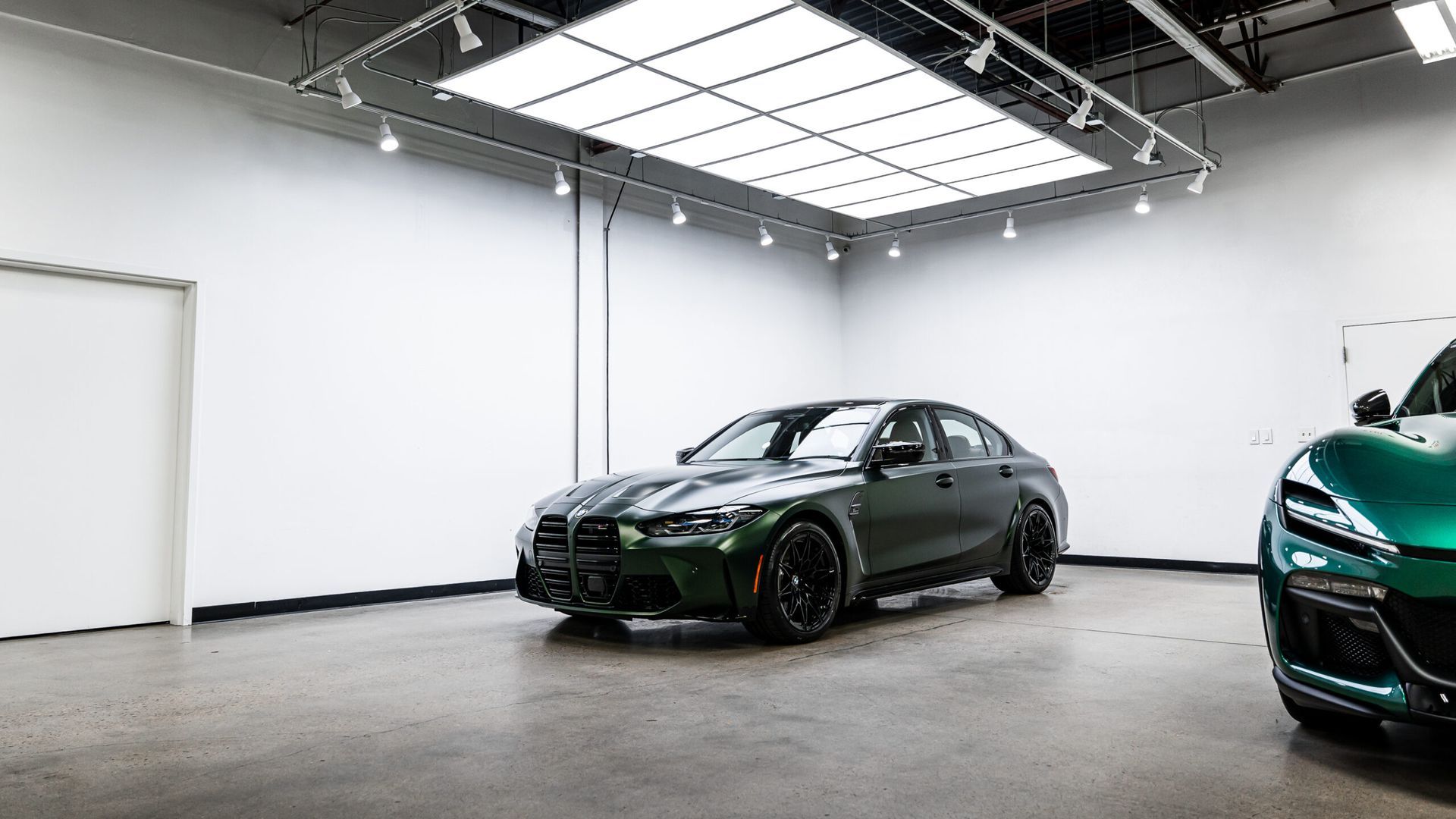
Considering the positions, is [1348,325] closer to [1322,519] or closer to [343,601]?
[1322,519]

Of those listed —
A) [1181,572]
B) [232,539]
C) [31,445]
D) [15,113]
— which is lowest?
[1181,572]

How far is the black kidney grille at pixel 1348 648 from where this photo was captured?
2.57 meters

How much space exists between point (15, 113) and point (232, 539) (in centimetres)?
306

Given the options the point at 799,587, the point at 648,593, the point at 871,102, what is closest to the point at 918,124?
the point at 871,102

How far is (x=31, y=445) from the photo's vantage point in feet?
20.1

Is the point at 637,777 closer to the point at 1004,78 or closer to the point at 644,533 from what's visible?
the point at 644,533

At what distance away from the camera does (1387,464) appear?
273cm

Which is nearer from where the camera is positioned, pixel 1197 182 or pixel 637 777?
pixel 637 777

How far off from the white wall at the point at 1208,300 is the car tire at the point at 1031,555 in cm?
306

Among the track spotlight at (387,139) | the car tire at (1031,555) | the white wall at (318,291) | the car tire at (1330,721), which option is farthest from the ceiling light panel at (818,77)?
the car tire at (1330,721)

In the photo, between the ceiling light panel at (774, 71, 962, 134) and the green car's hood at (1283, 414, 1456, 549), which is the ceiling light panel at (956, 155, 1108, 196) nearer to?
the ceiling light panel at (774, 71, 962, 134)

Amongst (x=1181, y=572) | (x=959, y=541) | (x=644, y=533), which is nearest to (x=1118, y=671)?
(x=959, y=541)

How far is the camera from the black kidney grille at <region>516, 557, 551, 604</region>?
5398 mm

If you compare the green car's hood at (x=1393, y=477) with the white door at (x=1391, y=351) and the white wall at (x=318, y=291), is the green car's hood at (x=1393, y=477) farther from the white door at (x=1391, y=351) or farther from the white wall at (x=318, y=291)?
the white wall at (x=318, y=291)
